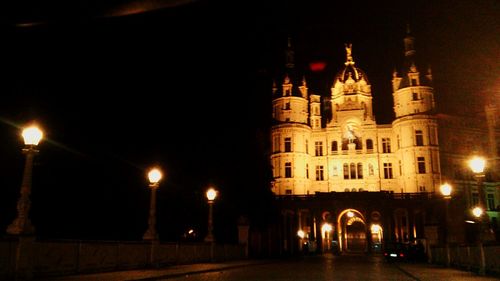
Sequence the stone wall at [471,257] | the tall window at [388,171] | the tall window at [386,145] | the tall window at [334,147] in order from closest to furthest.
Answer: the stone wall at [471,257] < the tall window at [388,171] < the tall window at [386,145] < the tall window at [334,147]

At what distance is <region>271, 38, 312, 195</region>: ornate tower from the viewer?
2795 inches

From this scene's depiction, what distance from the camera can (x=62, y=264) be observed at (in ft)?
49.7

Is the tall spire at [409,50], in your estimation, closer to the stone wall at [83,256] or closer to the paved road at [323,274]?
the stone wall at [83,256]

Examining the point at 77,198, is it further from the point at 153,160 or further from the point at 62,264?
the point at 62,264

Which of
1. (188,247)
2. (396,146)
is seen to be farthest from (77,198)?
(396,146)

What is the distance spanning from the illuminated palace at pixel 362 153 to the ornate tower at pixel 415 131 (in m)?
0.13

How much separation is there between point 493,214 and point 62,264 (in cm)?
6759

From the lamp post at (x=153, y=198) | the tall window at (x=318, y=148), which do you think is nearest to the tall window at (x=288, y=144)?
the tall window at (x=318, y=148)

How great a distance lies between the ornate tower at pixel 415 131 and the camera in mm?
67625

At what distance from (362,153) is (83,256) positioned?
61.2m

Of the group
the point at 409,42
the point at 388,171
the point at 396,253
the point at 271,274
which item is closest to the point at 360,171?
the point at 388,171

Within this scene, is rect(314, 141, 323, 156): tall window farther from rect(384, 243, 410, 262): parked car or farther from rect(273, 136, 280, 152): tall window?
rect(384, 243, 410, 262): parked car

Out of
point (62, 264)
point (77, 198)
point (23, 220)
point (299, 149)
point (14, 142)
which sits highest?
point (299, 149)

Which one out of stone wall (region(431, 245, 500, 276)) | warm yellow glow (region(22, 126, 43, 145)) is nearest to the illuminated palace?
stone wall (region(431, 245, 500, 276))
